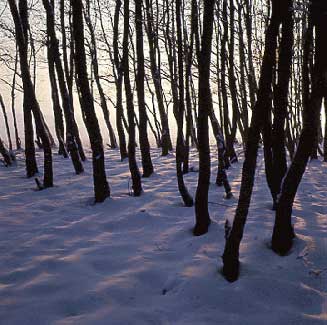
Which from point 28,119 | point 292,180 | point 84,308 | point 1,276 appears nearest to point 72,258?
point 1,276

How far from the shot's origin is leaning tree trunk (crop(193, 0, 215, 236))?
409 cm

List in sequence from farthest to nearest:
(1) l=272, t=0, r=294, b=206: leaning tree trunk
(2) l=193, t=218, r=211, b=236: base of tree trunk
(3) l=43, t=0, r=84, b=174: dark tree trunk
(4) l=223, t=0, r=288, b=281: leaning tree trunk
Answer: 1. (3) l=43, t=0, r=84, b=174: dark tree trunk
2. (2) l=193, t=218, r=211, b=236: base of tree trunk
3. (1) l=272, t=0, r=294, b=206: leaning tree trunk
4. (4) l=223, t=0, r=288, b=281: leaning tree trunk

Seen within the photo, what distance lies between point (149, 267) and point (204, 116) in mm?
1895

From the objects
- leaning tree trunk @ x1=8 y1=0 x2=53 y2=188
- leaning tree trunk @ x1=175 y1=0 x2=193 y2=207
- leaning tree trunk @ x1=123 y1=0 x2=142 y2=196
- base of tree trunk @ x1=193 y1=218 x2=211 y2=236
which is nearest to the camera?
base of tree trunk @ x1=193 y1=218 x2=211 y2=236

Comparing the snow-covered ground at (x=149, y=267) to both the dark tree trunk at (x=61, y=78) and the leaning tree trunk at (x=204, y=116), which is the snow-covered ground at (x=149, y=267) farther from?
the dark tree trunk at (x=61, y=78)

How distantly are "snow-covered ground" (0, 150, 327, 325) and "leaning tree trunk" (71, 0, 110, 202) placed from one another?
0.38 meters

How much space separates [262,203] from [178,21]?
130 inches

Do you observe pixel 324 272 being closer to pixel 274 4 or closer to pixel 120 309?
pixel 120 309

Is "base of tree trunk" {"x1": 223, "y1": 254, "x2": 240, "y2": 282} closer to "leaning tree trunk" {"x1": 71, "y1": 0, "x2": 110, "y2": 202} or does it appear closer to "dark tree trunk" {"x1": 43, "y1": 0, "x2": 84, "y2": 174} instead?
"leaning tree trunk" {"x1": 71, "y1": 0, "x2": 110, "y2": 202}

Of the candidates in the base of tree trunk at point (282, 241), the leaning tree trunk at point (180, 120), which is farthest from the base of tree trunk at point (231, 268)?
the leaning tree trunk at point (180, 120)

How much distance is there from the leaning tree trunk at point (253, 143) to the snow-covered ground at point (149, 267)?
21 cm

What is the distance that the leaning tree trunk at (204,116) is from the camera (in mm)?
4090

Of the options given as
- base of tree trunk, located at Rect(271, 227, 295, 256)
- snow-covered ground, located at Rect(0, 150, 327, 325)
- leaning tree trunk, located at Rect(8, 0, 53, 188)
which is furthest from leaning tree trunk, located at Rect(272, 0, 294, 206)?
leaning tree trunk, located at Rect(8, 0, 53, 188)

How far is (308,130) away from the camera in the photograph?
350 cm
